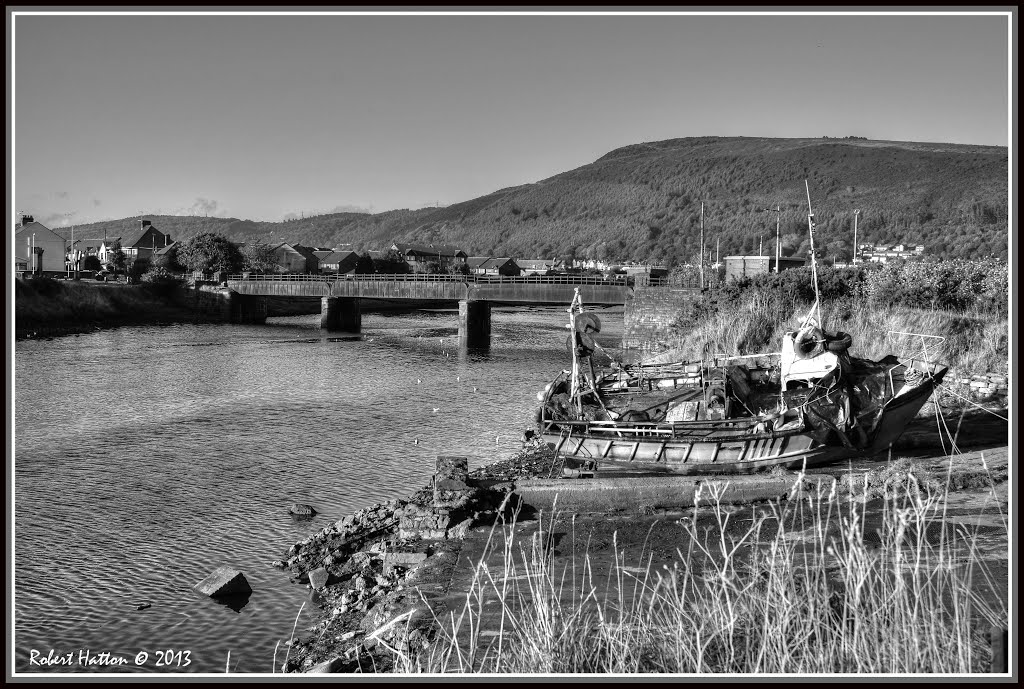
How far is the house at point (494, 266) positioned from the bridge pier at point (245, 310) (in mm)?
60577

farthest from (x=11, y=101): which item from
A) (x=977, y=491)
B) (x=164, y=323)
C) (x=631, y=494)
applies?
(x=164, y=323)

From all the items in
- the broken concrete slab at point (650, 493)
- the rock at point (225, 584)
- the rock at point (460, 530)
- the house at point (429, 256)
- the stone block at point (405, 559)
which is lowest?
the rock at point (225, 584)

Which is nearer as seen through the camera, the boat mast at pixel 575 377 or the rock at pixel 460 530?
the rock at pixel 460 530

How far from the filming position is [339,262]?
5064 inches

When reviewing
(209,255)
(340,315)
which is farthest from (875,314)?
(209,255)

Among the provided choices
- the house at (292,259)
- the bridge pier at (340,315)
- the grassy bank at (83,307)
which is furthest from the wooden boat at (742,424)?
the house at (292,259)

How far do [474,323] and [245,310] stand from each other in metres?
28.3

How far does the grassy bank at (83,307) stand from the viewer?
60.7 m

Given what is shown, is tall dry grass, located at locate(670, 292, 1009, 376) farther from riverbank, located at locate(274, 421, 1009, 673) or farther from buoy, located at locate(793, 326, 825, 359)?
riverbank, located at locate(274, 421, 1009, 673)

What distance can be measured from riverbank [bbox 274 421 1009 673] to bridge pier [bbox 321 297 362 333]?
53.3m

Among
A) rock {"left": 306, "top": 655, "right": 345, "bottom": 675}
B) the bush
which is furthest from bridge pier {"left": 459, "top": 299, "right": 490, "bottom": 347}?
rock {"left": 306, "top": 655, "right": 345, "bottom": 675}

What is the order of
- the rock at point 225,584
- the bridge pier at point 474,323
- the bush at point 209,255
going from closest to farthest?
1. the rock at point 225,584
2. the bridge pier at point 474,323
3. the bush at point 209,255

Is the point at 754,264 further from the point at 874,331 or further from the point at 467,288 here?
the point at 874,331

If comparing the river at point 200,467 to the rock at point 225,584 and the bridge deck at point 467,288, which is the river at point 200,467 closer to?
the rock at point 225,584
